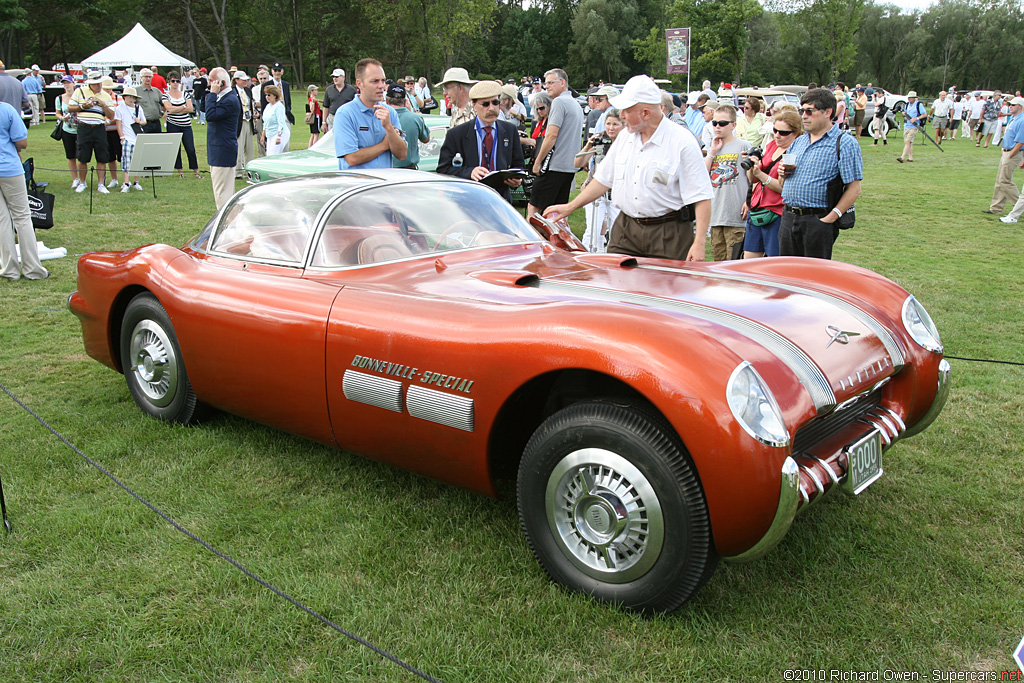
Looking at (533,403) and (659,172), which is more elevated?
(659,172)

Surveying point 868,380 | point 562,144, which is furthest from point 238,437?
point 562,144

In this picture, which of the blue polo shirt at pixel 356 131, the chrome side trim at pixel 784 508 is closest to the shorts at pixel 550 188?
the blue polo shirt at pixel 356 131

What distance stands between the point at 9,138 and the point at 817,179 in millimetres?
7171

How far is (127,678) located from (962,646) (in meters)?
2.71

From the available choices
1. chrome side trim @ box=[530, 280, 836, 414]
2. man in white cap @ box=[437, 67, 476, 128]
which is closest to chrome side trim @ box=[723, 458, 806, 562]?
chrome side trim @ box=[530, 280, 836, 414]

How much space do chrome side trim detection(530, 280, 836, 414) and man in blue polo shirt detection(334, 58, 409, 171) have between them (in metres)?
3.96

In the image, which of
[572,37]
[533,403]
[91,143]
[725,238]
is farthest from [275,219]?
[572,37]

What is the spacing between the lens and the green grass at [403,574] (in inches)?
99.2

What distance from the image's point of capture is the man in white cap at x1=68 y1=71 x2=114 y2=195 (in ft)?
41.4

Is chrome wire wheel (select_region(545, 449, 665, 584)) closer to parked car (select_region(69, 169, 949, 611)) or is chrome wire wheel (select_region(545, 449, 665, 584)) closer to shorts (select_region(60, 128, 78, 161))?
parked car (select_region(69, 169, 949, 611))

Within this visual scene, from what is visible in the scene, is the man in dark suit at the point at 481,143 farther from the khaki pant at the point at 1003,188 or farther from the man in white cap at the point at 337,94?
the khaki pant at the point at 1003,188

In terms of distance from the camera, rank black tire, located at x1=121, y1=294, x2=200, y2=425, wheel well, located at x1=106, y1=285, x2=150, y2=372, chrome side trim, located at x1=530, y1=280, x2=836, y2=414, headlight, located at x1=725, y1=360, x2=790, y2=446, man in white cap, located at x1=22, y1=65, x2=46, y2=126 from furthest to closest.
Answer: man in white cap, located at x1=22, y1=65, x2=46, y2=126 → wheel well, located at x1=106, y1=285, x2=150, y2=372 → black tire, located at x1=121, y1=294, x2=200, y2=425 → chrome side trim, located at x1=530, y1=280, x2=836, y2=414 → headlight, located at x1=725, y1=360, x2=790, y2=446

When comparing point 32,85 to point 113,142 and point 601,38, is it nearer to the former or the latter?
point 113,142

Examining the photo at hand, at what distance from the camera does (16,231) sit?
26.1ft
